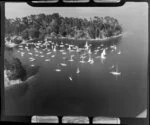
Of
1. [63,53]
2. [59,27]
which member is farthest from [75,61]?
[59,27]

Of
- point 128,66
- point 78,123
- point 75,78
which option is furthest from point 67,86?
point 128,66

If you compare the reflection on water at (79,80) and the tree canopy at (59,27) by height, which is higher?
the tree canopy at (59,27)

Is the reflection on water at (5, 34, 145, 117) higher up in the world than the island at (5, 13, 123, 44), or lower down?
lower down

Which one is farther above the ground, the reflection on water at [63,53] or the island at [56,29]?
the island at [56,29]

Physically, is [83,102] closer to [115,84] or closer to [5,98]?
[115,84]

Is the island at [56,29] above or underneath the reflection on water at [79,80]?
above

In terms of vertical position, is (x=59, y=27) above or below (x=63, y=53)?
above

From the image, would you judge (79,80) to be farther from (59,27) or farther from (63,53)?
(59,27)

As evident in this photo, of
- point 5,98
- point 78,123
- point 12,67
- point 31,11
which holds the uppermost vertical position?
point 31,11
